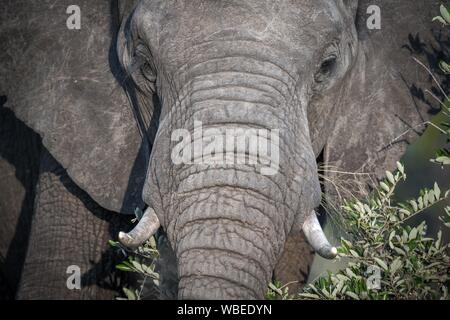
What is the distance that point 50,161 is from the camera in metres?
5.59

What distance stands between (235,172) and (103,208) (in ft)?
5.58

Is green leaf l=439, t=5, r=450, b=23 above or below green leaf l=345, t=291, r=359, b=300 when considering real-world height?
above

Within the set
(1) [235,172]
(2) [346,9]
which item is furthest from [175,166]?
(2) [346,9]

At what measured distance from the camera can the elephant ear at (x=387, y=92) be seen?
5.03m

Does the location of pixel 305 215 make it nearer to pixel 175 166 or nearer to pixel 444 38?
pixel 175 166

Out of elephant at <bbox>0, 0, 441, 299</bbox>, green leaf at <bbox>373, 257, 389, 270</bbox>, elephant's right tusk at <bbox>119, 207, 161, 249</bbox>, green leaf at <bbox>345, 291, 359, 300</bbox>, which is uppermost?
elephant at <bbox>0, 0, 441, 299</bbox>

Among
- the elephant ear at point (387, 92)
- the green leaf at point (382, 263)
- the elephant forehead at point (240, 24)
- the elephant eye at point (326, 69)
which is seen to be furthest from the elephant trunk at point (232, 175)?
the elephant ear at point (387, 92)

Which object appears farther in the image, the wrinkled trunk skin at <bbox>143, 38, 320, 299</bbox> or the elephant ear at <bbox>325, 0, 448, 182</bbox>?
the elephant ear at <bbox>325, 0, 448, 182</bbox>

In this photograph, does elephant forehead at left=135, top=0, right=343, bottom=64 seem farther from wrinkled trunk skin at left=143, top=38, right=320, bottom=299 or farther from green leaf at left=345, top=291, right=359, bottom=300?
green leaf at left=345, top=291, right=359, bottom=300

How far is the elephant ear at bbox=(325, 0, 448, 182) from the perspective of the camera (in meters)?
5.03

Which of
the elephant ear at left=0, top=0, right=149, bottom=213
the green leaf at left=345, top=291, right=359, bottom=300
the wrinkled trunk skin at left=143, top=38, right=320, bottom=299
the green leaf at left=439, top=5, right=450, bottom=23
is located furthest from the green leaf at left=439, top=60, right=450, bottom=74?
the elephant ear at left=0, top=0, right=149, bottom=213

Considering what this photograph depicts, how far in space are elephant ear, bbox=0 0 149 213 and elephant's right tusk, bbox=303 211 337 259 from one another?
43.3 inches

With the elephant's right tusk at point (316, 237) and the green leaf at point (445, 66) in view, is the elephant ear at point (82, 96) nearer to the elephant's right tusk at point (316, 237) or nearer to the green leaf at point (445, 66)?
the elephant's right tusk at point (316, 237)

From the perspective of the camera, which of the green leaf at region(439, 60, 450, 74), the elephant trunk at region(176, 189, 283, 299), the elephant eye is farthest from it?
the green leaf at region(439, 60, 450, 74)
